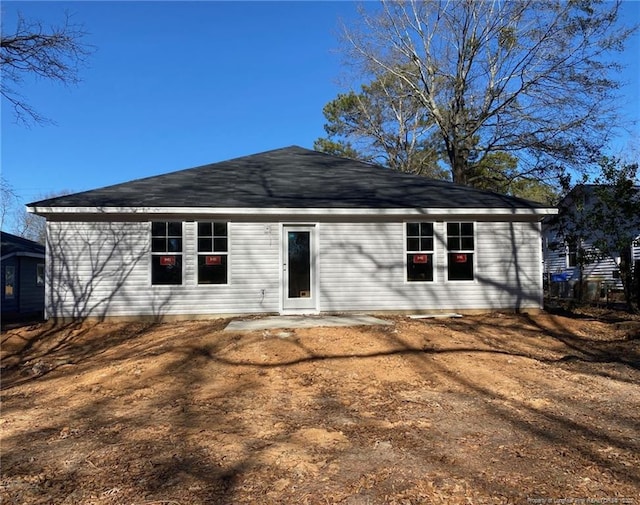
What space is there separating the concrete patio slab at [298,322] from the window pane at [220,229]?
212 centimetres

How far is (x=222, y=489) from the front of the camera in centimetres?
348

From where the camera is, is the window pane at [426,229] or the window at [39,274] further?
the window at [39,274]

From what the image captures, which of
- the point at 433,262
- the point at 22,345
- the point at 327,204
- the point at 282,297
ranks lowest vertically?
the point at 22,345

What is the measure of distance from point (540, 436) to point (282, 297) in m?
7.72

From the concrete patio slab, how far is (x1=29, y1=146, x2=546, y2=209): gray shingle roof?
8.28 feet

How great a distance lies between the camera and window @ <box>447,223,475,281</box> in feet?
39.8

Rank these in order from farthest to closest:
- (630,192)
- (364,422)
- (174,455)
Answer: (630,192)
(364,422)
(174,455)

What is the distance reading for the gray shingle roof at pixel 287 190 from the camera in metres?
11.4

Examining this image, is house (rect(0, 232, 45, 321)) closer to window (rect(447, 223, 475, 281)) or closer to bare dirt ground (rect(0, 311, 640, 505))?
bare dirt ground (rect(0, 311, 640, 505))

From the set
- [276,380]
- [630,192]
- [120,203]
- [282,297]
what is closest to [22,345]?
[120,203]

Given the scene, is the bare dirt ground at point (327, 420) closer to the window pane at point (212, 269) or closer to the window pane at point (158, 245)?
the window pane at point (212, 269)

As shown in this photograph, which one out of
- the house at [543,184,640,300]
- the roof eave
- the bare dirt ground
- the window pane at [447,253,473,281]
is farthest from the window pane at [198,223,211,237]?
the house at [543,184,640,300]

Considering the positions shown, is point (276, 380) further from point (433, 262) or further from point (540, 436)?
point (433, 262)

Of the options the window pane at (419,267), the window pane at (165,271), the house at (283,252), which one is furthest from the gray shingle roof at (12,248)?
the window pane at (419,267)
